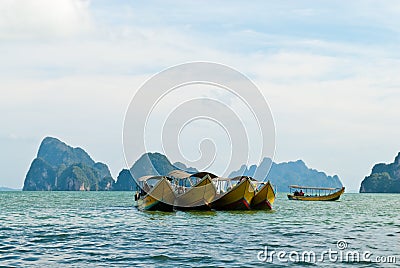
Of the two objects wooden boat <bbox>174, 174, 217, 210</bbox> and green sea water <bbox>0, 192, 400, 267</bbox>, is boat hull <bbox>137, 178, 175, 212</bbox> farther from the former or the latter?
green sea water <bbox>0, 192, 400, 267</bbox>

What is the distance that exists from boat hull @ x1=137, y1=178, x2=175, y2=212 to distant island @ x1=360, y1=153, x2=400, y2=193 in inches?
5732

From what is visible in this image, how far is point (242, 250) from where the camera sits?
1845 centimetres

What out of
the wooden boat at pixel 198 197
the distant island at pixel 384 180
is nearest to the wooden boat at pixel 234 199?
the wooden boat at pixel 198 197

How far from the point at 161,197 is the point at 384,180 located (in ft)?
504

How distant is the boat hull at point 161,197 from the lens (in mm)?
34281

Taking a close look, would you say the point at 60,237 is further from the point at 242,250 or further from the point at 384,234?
the point at 384,234

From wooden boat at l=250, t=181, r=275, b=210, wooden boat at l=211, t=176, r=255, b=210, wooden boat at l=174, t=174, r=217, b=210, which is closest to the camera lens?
wooden boat at l=174, t=174, r=217, b=210

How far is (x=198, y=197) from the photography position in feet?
120

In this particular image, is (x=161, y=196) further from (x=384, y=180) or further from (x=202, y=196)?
(x=384, y=180)

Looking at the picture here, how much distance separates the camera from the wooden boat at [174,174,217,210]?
1409 inches

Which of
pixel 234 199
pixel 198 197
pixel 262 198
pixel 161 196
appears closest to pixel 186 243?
pixel 161 196

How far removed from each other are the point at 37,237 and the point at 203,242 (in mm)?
7180

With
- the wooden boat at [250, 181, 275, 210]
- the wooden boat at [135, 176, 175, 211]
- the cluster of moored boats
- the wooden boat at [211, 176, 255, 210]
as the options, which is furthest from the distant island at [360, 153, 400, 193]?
the wooden boat at [135, 176, 175, 211]

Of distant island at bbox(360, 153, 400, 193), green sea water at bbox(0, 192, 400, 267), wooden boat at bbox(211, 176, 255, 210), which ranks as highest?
distant island at bbox(360, 153, 400, 193)
